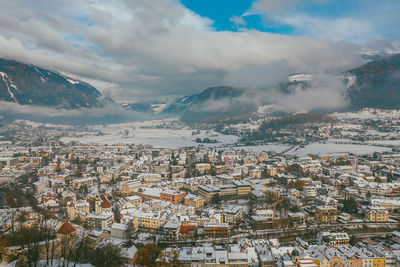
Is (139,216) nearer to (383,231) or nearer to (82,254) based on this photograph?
A: (82,254)

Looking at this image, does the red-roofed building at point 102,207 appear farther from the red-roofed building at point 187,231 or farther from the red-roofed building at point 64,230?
the red-roofed building at point 187,231

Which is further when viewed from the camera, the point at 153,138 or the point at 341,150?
the point at 153,138

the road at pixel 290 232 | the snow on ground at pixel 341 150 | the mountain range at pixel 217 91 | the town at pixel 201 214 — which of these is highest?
the mountain range at pixel 217 91

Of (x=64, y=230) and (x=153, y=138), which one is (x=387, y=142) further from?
(x=64, y=230)

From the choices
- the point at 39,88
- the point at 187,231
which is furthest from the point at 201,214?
the point at 39,88

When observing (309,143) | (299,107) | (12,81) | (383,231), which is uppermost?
(12,81)

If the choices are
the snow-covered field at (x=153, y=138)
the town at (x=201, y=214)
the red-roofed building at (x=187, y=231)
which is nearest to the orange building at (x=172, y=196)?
the town at (x=201, y=214)

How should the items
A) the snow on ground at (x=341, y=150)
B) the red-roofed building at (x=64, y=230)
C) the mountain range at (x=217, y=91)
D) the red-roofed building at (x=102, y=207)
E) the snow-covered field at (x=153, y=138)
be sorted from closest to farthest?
1. the red-roofed building at (x=64, y=230)
2. the red-roofed building at (x=102, y=207)
3. the snow on ground at (x=341, y=150)
4. the snow-covered field at (x=153, y=138)
5. the mountain range at (x=217, y=91)

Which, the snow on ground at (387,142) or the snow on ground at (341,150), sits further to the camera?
the snow on ground at (387,142)

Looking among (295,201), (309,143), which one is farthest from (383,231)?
(309,143)

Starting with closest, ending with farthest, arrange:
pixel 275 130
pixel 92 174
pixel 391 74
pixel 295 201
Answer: pixel 295 201
pixel 92 174
pixel 275 130
pixel 391 74

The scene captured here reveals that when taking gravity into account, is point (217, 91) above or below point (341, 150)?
above
